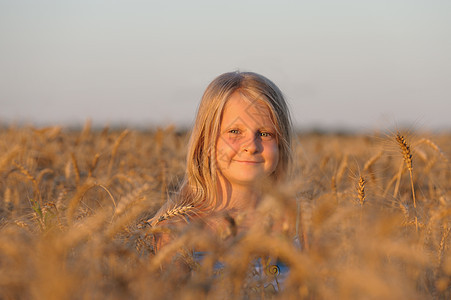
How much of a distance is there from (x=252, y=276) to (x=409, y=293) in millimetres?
520

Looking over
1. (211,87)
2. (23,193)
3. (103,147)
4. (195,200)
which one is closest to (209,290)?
(195,200)

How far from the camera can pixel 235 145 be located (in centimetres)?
256

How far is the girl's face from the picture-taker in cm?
255

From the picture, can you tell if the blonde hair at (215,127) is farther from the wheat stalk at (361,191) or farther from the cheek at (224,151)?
the wheat stalk at (361,191)

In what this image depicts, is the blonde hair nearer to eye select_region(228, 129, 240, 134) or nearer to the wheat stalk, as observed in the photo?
eye select_region(228, 129, 240, 134)

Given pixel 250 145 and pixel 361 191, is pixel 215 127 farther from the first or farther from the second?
pixel 361 191

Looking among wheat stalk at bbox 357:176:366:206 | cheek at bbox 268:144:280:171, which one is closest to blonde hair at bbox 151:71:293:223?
cheek at bbox 268:144:280:171

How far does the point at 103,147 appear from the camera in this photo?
515 cm

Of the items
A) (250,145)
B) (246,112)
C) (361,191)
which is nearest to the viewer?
(361,191)

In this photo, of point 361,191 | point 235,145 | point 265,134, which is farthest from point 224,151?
point 361,191

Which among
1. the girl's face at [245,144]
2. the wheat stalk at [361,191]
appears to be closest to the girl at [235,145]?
the girl's face at [245,144]

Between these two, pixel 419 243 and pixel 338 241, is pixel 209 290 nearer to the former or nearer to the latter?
pixel 338 241

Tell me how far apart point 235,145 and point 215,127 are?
0.19 meters

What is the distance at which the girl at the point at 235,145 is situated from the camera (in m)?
2.56
